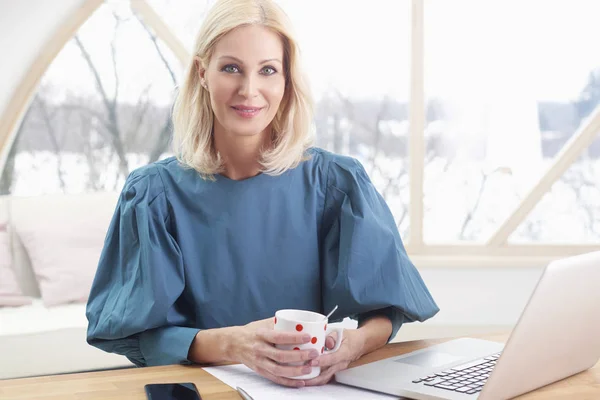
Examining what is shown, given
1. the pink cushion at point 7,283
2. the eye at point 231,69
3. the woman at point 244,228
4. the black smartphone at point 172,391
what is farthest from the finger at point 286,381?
the pink cushion at point 7,283

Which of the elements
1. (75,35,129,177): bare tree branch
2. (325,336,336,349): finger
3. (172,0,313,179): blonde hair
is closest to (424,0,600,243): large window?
(75,35,129,177): bare tree branch

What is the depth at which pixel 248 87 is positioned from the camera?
1696 millimetres

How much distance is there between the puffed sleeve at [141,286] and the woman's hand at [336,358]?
28cm

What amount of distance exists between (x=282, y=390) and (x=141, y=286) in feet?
1.42

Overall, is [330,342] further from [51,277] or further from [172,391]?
[51,277]

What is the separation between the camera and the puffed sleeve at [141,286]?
1.54m

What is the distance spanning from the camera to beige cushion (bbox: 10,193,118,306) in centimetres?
358

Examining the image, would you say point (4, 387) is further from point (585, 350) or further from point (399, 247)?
point (585, 350)

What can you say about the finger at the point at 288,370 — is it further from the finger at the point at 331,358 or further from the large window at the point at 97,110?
the large window at the point at 97,110

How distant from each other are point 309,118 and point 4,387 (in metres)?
0.91

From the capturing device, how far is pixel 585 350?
1.35 metres

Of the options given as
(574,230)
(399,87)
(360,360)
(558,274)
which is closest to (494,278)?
(574,230)

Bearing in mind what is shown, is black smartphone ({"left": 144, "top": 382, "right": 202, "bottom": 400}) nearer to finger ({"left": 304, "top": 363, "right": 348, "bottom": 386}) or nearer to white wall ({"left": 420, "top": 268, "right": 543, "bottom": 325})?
finger ({"left": 304, "top": 363, "right": 348, "bottom": 386})

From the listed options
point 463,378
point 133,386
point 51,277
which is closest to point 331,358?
point 463,378
